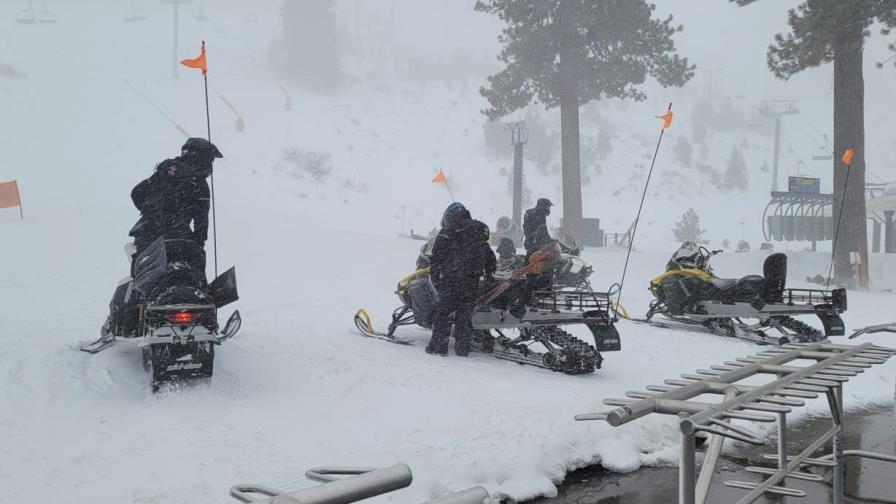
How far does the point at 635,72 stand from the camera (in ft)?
75.4

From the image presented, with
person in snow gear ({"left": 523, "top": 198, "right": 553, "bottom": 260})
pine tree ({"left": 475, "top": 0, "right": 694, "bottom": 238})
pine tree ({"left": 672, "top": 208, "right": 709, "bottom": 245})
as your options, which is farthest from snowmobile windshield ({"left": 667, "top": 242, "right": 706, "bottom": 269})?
pine tree ({"left": 672, "top": 208, "right": 709, "bottom": 245})

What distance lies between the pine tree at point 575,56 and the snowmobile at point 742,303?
40.3 ft

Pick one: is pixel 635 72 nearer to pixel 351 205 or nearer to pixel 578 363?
pixel 578 363

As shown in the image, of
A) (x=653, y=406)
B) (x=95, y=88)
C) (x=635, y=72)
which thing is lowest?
(x=653, y=406)

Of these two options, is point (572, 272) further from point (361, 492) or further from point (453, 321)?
point (361, 492)

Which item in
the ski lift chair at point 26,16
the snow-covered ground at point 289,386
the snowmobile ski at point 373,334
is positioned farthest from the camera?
the ski lift chair at point 26,16

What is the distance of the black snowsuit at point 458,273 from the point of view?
770 cm

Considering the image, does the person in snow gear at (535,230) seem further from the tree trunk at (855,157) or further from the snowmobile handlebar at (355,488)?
the tree trunk at (855,157)

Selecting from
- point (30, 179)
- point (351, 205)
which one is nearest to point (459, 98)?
point (351, 205)

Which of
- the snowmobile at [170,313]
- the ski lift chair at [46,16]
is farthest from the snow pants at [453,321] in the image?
Result: the ski lift chair at [46,16]

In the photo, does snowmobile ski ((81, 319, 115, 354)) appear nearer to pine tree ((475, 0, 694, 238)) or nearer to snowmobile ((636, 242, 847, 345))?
snowmobile ((636, 242, 847, 345))

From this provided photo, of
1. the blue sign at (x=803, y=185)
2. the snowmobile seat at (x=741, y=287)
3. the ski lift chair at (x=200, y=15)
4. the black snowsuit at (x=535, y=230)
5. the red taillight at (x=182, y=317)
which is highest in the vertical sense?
the ski lift chair at (x=200, y=15)

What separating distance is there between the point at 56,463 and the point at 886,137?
12495 centimetres

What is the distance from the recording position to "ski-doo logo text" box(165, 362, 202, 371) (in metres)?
5.34
